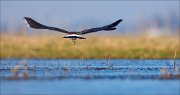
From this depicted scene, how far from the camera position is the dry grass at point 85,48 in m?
27.4

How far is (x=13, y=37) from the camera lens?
97.6 ft

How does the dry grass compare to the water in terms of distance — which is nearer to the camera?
the water

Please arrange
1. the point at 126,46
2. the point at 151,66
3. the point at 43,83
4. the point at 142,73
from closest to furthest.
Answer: the point at 43,83 → the point at 142,73 → the point at 151,66 → the point at 126,46

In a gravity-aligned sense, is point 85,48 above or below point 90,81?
above

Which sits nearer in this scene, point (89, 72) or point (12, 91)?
point (12, 91)

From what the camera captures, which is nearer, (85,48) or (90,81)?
(90,81)

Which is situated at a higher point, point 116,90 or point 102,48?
A: point 102,48

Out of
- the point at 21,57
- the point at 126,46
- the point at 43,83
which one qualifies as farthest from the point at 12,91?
the point at 126,46

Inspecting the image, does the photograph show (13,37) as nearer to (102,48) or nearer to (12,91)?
(102,48)

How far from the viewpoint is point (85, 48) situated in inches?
1114

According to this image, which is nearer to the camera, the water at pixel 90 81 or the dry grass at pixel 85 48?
the water at pixel 90 81

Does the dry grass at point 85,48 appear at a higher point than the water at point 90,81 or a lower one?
higher

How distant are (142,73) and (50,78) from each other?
2816 millimetres

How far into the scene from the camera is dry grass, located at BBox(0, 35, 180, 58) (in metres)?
27.4
